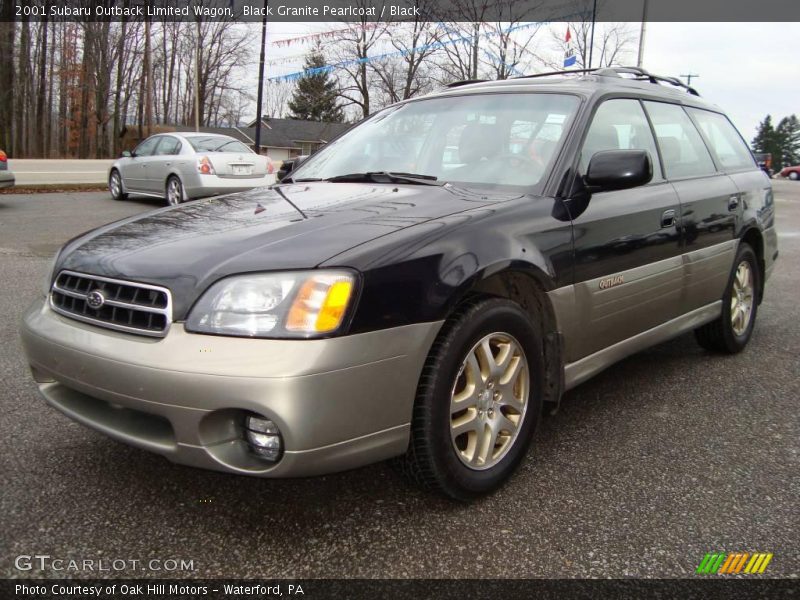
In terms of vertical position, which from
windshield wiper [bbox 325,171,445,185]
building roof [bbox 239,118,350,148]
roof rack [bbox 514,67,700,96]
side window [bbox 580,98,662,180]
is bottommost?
windshield wiper [bbox 325,171,445,185]

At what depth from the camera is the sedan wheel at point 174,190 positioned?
467 inches

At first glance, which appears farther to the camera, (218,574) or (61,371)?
(61,371)

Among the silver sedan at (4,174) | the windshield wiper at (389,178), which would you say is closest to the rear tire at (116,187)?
the silver sedan at (4,174)

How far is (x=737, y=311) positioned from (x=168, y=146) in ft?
35.0

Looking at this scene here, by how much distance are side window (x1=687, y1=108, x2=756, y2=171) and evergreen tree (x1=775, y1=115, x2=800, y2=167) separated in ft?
317

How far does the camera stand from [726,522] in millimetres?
2332

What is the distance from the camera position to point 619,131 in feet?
11.0

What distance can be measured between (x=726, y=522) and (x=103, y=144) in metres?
45.8

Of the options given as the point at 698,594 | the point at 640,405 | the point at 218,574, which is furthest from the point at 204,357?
the point at 640,405

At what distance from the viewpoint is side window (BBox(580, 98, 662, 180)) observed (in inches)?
123

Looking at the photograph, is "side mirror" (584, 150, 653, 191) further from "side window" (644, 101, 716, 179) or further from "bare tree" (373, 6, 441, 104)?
"bare tree" (373, 6, 441, 104)

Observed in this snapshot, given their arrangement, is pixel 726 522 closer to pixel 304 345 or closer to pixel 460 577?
pixel 460 577

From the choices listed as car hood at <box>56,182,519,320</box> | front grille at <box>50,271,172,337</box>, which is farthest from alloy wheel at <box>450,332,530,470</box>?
front grille at <box>50,271,172,337</box>

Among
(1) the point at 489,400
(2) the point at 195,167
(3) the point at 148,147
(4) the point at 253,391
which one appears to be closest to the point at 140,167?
(3) the point at 148,147
